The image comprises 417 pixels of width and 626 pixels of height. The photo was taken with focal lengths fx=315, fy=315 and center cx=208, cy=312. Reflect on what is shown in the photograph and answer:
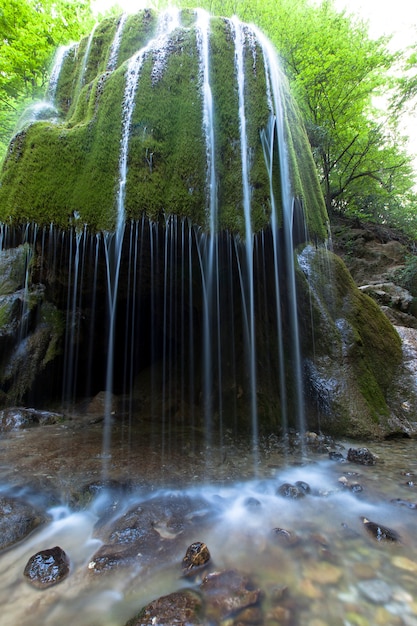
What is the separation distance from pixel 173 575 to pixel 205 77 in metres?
5.63

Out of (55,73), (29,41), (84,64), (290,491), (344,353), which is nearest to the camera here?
(290,491)

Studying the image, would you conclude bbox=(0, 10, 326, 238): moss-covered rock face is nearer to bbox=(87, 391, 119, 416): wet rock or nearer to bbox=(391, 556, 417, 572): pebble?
bbox=(391, 556, 417, 572): pebble

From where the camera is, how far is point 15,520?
2.50m

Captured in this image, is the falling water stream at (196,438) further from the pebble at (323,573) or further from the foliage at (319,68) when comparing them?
the foliage at (319,68)

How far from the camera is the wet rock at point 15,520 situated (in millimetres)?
2328

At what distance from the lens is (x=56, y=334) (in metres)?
7.33

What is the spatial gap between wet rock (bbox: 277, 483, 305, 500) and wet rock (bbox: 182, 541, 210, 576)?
1.22 metres

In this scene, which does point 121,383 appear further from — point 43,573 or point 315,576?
point 315,576

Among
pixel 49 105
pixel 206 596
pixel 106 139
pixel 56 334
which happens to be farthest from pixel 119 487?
pixel 49 105

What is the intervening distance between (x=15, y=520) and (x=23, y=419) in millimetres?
3792

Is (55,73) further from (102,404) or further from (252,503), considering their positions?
(252,503)

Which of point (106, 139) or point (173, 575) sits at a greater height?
point (106, 139)

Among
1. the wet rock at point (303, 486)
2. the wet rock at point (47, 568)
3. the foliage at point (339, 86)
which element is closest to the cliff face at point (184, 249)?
the wet rock at point (303, 486)

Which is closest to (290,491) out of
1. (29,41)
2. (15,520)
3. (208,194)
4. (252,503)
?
(252,503)
